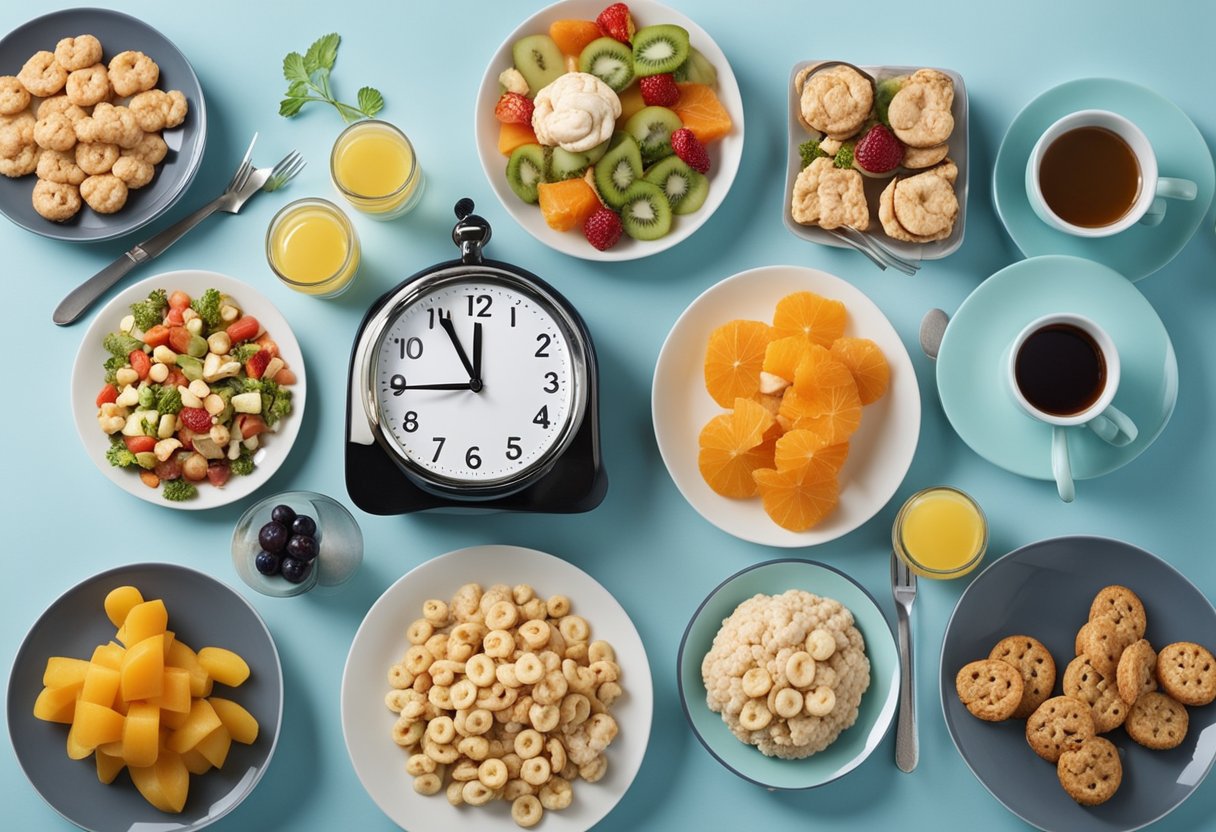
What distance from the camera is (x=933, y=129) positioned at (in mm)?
2230

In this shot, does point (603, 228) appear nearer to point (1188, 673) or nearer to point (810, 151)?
point (810, 151)

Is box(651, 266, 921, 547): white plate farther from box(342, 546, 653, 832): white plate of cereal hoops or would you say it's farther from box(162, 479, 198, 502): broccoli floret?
box(162, 479, 198, 502): broccoli floret

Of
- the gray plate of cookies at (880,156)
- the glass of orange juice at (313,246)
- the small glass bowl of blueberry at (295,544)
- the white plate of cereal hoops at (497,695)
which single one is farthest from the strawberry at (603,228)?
the small glass bowl of blueberry at (295,544)

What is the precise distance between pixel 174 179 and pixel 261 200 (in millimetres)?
203

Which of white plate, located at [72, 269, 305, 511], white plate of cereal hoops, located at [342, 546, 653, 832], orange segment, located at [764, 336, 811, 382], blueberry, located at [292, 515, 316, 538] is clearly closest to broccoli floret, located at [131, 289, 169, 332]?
white plate, located at [72, 269, 305, 511]

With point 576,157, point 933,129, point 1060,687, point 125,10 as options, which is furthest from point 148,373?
point 1060,687

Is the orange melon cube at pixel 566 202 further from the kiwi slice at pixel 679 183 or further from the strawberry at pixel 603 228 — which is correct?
the kiwi slice at pixel 679 183

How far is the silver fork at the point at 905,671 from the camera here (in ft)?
7.41

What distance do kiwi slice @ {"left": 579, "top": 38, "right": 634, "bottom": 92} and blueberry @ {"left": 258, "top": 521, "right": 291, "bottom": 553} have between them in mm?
1251

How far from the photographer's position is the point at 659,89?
7.43 feet

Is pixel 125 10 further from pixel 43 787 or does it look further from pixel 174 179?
pixel 43 787

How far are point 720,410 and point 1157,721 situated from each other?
1192 millimetres

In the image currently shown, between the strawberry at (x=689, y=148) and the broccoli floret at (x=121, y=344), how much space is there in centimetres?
133

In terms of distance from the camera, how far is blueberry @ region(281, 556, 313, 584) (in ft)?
7.06
